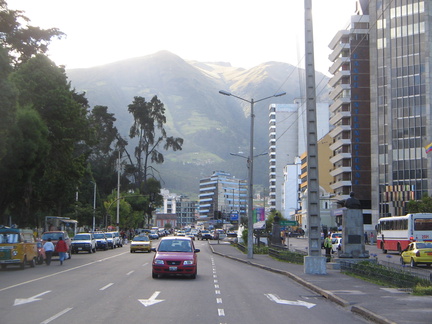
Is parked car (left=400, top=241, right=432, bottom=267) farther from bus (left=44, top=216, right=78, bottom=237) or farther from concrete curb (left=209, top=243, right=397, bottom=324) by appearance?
bus (left=44, top=216, right=78, bottom=237)

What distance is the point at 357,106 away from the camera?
96.4 metres

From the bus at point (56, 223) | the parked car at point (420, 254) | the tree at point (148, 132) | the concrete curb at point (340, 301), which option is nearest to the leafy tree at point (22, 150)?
the concrete curb at point (340, 301)

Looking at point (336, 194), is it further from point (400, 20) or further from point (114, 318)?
point (114, 318)

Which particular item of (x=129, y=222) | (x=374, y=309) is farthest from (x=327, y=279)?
(x=129, y=222)

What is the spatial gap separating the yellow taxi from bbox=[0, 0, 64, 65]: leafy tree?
20.3 meters

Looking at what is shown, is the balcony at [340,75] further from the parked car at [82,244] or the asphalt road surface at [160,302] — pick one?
the asphalt road surface at [160,302]

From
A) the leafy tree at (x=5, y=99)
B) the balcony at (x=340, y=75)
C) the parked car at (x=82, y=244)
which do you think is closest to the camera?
the leafy tree at (x=5, y=99)

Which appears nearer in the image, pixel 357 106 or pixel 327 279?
pixel 327 279

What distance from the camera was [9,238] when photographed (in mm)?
29844

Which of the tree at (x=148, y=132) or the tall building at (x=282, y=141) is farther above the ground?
the tall building at (x=282, y=141)

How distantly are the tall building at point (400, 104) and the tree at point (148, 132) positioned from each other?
30465 millimetres

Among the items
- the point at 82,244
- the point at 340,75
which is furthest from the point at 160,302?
the point at 340,75

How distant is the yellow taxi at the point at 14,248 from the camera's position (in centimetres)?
2925

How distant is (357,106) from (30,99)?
65.9 m
